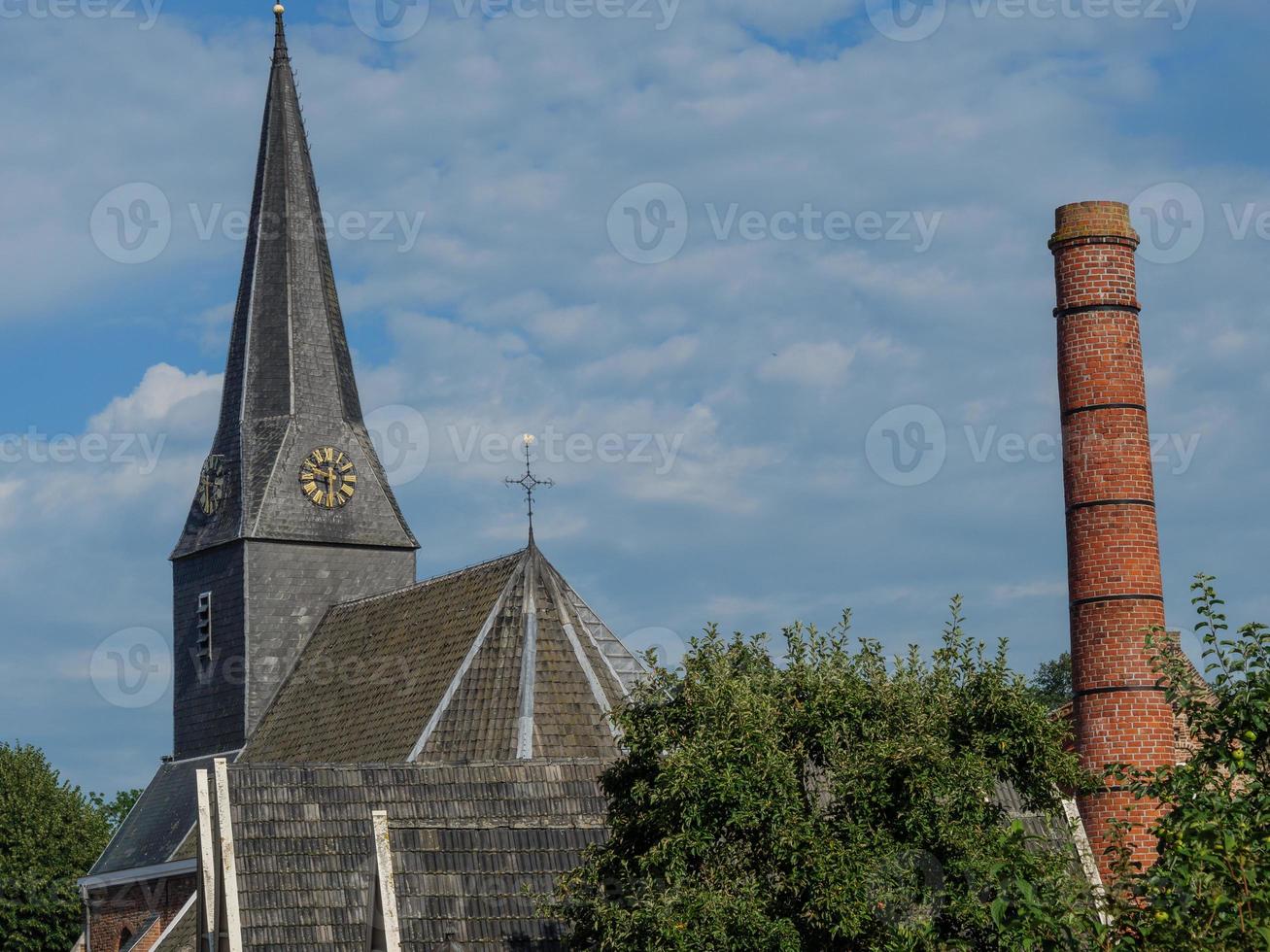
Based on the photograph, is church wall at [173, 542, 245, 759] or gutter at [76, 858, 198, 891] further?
church wall at [173, 542, 245, 759]

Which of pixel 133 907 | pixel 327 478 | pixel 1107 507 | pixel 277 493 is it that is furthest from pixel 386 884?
pixel 133 907

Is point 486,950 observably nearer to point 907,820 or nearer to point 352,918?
point 352,918

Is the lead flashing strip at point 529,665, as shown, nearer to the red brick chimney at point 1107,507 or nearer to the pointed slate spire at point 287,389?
the red brick chimney at point 1107,507

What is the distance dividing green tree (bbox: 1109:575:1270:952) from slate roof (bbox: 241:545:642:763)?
14.5m

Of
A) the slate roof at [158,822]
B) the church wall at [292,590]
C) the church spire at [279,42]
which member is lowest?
the slate roof at [158,822]

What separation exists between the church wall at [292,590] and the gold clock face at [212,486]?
6.90 ft

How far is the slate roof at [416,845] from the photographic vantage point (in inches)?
856

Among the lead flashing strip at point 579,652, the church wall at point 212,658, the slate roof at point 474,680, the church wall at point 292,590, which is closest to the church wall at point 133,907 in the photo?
the church wall at point 212,658

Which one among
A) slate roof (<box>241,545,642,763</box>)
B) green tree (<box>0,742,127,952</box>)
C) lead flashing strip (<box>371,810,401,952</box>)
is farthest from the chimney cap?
green tree (<box>0,742,127,952</box>)

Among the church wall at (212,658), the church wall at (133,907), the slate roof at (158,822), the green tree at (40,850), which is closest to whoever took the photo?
the church wall at (133,907)

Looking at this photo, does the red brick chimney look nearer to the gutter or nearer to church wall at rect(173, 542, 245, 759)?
church wall at rect(173, 542, 245, 759)

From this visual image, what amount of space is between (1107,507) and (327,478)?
19.5m

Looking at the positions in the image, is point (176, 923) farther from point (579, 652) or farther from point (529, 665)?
point (579, 652)

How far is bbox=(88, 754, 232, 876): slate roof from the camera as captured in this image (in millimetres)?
40156
